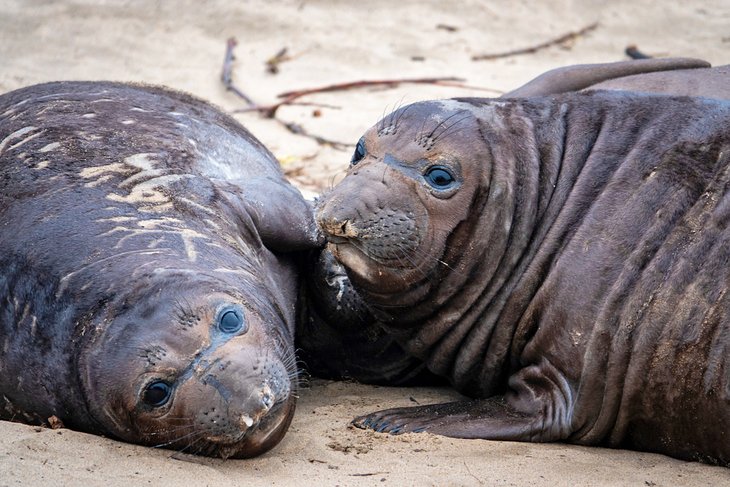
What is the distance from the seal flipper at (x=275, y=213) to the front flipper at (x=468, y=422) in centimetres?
96

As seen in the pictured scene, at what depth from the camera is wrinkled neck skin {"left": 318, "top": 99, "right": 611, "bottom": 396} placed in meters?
4.71

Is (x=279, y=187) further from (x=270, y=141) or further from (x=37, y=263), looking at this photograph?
(x=270, y=141)

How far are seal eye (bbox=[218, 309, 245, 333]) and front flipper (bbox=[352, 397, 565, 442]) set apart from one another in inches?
27.1

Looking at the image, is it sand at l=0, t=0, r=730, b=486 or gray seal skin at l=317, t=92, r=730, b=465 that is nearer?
gray seal skin at l=317, t=92, r=730, b=465

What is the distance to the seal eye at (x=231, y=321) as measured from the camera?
13.8 feet

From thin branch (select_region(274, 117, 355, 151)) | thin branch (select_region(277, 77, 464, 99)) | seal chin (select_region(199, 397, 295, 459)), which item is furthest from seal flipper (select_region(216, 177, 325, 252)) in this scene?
thin branch (select_region(277, 77, 464, 99))

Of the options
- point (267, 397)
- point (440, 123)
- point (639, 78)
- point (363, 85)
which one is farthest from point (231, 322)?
point (363, 85)

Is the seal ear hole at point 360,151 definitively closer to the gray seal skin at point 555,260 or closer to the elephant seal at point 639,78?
the gray seal skin at point 555,260

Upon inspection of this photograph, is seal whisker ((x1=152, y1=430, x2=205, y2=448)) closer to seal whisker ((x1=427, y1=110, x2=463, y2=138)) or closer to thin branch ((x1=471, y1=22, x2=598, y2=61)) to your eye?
seal whisker ((x1=427, y1=110, x2=463, y2=138))

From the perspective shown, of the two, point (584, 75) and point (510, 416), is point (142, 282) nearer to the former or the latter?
point (510, 416)

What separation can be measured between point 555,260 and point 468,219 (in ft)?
1.23

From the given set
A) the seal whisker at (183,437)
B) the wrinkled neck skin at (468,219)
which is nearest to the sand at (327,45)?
the wrinkled neck skin at (468,219)

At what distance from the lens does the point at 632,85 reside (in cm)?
582

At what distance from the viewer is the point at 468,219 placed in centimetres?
475
